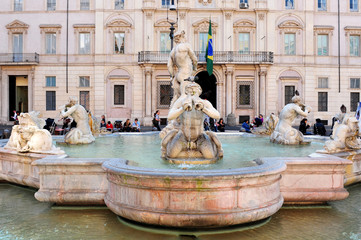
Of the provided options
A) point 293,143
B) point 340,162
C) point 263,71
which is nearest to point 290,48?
point 263,71

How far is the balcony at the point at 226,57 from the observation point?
85.4ft

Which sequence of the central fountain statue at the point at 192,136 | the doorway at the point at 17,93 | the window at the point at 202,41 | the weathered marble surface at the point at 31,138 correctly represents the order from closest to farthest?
the central fountain statue at the point at 192,136 < the weathered marble surface at the point at 31,138 < the window at the point at 202,41 < the doorway at the point at 17,93

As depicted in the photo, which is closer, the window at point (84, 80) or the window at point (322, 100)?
the window at point (84, 80)

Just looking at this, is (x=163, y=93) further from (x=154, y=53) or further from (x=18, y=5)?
(x=18, y=5)

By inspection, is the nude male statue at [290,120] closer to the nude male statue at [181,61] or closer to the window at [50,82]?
the nude male statue at [181,61]

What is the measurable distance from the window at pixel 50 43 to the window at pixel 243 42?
47.0ft

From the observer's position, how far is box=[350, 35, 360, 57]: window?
89.8 feet

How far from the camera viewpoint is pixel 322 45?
27234 mm

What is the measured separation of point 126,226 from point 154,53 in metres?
23.5

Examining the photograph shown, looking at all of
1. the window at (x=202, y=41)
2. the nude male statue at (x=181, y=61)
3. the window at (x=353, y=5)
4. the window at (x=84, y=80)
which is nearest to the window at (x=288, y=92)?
the window at (x=202, y=41)

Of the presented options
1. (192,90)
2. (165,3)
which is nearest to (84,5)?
(165,3)

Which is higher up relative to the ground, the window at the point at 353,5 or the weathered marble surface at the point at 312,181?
the window at the point at 353,5

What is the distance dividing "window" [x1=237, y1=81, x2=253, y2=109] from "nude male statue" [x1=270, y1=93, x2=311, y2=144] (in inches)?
767

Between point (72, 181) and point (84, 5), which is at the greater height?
point (84, 5)
